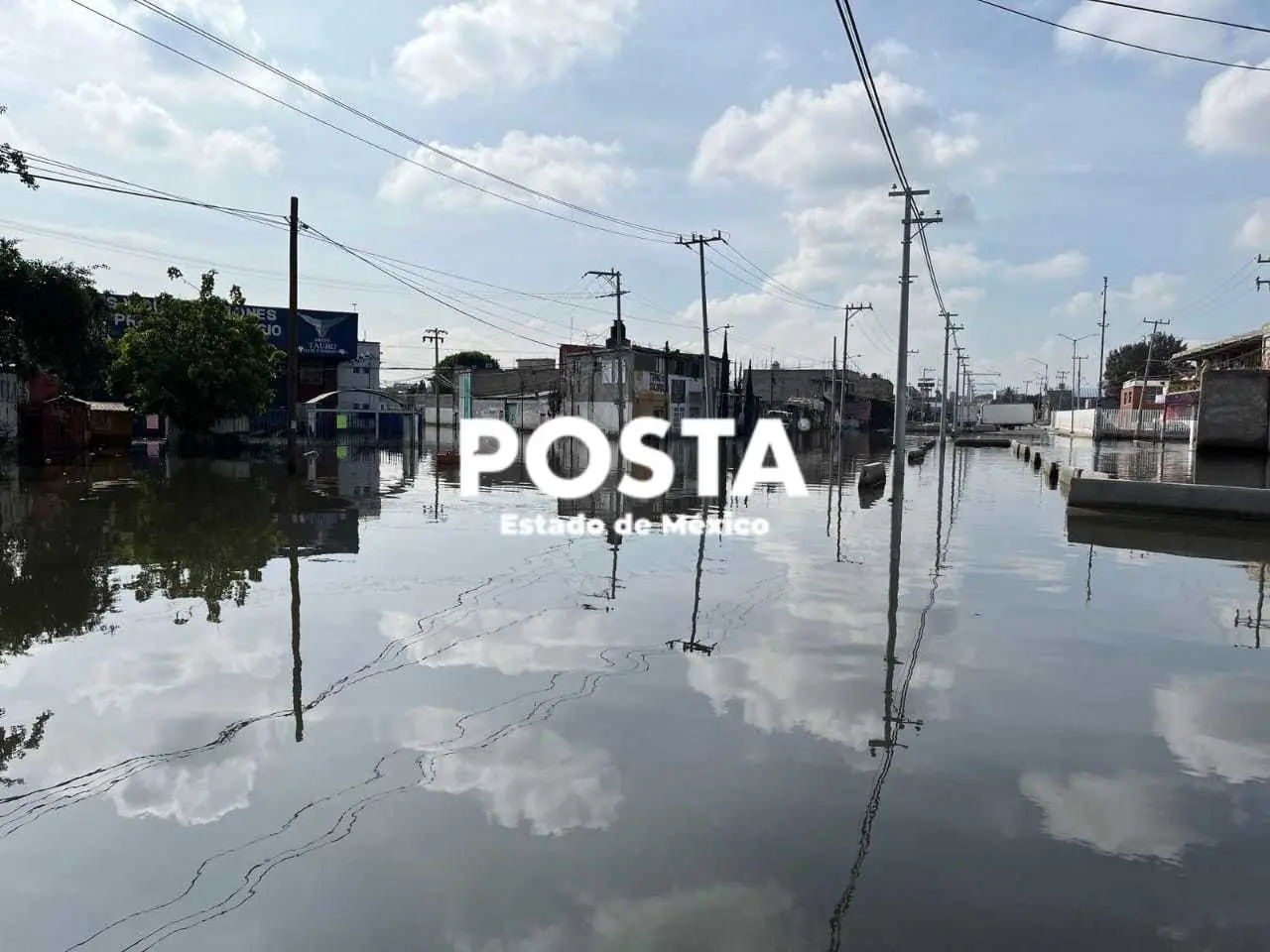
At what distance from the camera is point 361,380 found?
244 ft

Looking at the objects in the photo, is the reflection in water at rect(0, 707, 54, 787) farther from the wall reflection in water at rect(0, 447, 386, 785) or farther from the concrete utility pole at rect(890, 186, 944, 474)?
the concrete utility pole at rect(890, 186, 944, 474)

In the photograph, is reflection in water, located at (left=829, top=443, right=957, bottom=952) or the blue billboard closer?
reflection in water, located at (left=829, top=443, right=957, bottom=952)

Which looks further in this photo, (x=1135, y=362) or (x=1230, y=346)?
(x=1135, y=362)

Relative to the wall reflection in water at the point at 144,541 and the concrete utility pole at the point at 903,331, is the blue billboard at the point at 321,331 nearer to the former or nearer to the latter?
the wall reflection in water at the point at 144,541

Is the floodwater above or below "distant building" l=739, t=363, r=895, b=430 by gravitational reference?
below

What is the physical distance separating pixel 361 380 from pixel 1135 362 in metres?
105

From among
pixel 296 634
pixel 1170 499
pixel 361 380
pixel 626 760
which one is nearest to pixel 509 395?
pixel 361 380

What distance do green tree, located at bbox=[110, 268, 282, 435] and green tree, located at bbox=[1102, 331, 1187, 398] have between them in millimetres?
104817

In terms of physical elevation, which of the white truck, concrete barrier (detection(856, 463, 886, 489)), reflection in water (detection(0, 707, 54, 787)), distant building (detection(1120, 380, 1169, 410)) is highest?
distant building (detection(1120, 380, 1169, 410))

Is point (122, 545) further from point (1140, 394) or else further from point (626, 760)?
point (1140, 394)

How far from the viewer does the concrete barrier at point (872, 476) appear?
83.0 feet

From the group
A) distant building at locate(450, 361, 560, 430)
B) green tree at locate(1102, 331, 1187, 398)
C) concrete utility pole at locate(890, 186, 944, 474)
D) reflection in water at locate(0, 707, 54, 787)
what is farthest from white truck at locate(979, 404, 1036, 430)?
reflection in water at locate(0, 707, 54, 787)

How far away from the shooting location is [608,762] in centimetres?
609

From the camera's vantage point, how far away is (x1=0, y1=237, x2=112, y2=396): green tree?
28.1m
